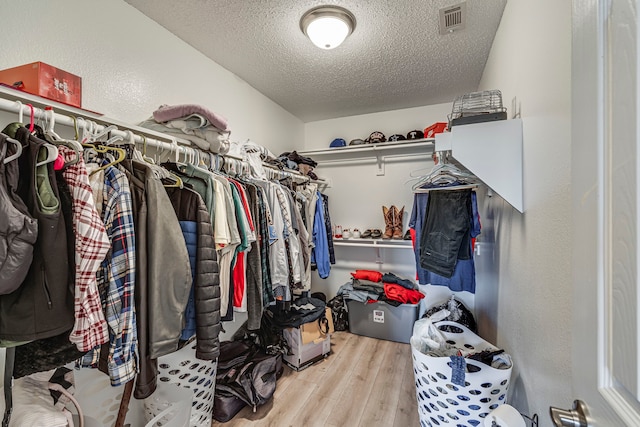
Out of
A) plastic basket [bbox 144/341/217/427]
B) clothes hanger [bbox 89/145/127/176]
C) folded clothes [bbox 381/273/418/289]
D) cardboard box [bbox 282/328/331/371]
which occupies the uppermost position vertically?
clothes hanger [bbox 89/145/127/176]

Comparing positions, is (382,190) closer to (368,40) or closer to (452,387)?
(368,40)

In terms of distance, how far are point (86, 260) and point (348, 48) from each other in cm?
193

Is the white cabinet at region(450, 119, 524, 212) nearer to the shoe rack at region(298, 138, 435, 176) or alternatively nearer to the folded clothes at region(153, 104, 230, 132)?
the folded clothes at region(153, 104, 230, 132)

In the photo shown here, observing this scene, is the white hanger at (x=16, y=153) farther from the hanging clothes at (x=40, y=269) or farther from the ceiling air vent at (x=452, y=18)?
the ceiling air vent at (x=452, y=18)

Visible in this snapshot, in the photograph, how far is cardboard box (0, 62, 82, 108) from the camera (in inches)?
40.5

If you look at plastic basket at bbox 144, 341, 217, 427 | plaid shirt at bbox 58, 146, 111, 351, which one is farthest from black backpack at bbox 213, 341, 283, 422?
plaid shirt at bbox 58, 146, 111, 351

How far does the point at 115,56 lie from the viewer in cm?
149

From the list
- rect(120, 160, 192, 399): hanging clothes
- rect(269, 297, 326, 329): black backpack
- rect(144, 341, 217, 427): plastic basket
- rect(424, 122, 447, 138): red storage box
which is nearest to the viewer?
rect(120, 160, 192, 399): hanging clothes

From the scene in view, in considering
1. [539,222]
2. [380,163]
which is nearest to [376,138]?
[380,163]

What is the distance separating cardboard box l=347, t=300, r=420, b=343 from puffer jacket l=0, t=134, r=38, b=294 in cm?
253

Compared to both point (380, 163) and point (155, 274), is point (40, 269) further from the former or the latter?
point (380, 163)

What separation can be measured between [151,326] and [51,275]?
322mm

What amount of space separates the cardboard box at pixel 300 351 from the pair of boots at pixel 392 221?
1.22 m

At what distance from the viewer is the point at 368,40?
6.05 feet
